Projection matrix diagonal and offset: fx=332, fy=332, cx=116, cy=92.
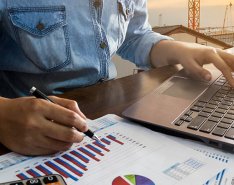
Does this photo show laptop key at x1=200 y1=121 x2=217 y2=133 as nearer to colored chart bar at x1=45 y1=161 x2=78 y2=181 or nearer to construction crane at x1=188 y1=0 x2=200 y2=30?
colored chart bar at x1=45 y1=161 x2=78 y2=181

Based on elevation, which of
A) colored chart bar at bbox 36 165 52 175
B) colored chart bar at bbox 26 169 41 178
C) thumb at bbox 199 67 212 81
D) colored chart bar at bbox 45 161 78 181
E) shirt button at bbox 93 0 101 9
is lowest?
colored chart bar at bbox 45 161 78 181

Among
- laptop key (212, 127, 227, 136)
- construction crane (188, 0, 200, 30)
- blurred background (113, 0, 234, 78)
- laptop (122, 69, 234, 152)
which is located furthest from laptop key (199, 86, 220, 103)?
construction crane (188, 0, 200, 30)

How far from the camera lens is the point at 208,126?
1.53 feet

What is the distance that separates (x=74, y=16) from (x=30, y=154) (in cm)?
35

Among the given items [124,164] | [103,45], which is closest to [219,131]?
[124,164]

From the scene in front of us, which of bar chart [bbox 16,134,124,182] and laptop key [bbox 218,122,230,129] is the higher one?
laptop key [bbox 218,122,230,129]

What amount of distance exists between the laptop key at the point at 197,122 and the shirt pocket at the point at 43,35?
1.01 ft

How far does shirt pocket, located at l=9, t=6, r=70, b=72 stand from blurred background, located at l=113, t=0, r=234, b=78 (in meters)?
1.03

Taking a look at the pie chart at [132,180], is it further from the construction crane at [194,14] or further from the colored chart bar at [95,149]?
the construction crane at [194,14]

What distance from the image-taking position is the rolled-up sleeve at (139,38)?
92 cm

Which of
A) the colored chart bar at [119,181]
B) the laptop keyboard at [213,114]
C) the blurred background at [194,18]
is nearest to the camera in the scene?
the colored chart bar at [119,181]

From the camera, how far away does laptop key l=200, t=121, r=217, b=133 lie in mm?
456

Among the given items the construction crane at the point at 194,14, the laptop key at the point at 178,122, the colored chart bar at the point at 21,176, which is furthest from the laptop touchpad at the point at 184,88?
the construction crane at the point at 194,14

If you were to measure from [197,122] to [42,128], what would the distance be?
22cm
